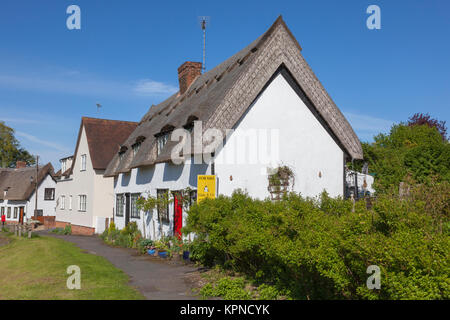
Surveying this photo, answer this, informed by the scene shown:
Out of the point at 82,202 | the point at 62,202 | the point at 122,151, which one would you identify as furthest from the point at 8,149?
the point at 122,151

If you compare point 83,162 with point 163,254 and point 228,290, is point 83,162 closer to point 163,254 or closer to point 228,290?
point 163,254

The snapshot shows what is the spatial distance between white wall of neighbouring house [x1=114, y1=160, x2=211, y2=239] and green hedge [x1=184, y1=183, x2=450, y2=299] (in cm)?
465

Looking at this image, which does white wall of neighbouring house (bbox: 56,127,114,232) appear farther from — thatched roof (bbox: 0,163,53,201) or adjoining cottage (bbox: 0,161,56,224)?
thatched roof (bbox: 0,163,53,201)

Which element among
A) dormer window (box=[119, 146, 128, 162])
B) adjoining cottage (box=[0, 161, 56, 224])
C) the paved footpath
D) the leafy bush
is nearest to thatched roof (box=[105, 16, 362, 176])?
the paved footpath

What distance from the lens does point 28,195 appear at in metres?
46.5

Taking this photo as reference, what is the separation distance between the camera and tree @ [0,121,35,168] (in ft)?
215

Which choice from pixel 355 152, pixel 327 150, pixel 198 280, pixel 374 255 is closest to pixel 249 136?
pixel 327 150

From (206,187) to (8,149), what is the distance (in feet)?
205

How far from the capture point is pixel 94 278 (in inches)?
432

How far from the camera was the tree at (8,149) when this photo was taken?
65.4m

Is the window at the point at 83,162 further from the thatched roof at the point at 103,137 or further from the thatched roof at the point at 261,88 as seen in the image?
the thatched roof at the point at 261,88

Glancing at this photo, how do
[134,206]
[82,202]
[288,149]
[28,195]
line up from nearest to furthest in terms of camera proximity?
1. [288,149]
2. [134,206]
3. [82,202]
4. [28,195]
